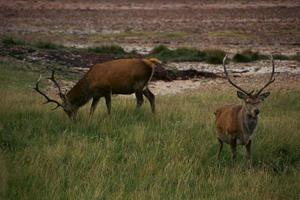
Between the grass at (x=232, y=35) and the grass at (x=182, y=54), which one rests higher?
the grass at (x=182, y=54)

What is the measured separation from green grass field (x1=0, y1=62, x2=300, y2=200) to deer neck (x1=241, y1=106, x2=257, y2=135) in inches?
23.8

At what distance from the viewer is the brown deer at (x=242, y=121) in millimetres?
9078

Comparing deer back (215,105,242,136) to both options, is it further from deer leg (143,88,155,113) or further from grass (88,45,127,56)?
grass (88,45,127,56)

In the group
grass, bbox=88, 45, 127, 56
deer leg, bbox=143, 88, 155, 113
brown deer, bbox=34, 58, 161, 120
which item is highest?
brown deer, bbox=34, 58, 161, 120

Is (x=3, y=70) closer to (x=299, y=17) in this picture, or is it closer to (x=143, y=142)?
(x=143, y=142)

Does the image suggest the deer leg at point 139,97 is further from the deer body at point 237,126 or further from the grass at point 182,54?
the grass at point 182,54

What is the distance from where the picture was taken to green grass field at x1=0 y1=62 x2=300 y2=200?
25.6 ft

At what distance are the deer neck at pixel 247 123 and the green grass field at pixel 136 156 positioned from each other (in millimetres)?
605

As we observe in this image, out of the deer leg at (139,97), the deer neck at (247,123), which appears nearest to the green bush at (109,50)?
the deer leg at (139,97)

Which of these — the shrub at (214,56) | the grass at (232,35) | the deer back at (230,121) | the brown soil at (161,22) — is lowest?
the brown soil at (161,22)

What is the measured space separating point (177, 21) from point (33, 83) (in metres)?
33.5

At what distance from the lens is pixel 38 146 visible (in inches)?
384

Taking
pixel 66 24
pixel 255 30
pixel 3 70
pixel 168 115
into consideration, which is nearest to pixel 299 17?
pixel 255 30

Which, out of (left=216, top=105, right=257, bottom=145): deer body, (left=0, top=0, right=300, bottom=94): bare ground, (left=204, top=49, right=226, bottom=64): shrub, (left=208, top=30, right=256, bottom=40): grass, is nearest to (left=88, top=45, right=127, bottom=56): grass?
(left=0, top=0, right=300, bottom=94): bare ground
